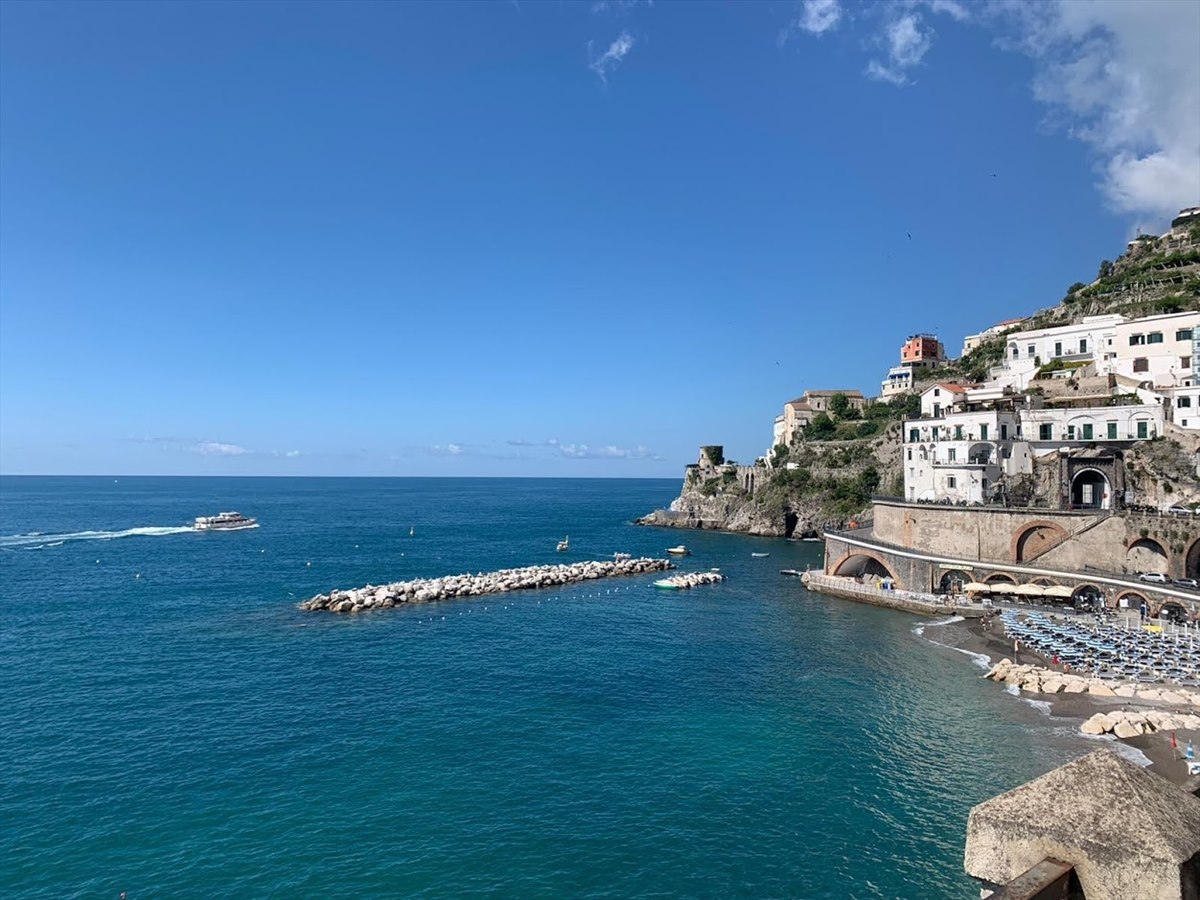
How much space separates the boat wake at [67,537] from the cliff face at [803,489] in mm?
76634

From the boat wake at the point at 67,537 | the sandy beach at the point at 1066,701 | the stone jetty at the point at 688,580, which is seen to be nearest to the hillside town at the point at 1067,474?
the sandy beach at the point at 1066,701

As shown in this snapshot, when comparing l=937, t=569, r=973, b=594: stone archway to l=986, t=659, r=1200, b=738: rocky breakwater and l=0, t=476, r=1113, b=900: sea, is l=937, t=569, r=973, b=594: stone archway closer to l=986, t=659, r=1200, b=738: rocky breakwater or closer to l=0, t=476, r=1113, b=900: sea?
l=0, t=476, r=1113, b=900: sea

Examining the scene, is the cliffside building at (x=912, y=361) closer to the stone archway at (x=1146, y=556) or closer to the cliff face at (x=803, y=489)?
the cliff face at (x=803, y=489)

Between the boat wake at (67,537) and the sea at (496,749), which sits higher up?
the boat wake at (67,537)

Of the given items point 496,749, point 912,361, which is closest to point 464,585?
point 496,749

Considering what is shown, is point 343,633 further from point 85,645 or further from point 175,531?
point 175,531

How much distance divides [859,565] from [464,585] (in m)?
33.5

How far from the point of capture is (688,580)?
202ft

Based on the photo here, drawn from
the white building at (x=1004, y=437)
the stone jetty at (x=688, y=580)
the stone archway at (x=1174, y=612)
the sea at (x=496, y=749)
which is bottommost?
the sea at (x=496, y=749)

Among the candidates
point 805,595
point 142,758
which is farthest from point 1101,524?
point 142,758

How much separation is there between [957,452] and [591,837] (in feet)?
167

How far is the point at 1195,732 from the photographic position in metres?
26.6

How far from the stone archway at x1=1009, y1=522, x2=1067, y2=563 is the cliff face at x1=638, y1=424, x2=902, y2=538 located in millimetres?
33576

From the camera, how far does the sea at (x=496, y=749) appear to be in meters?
19.3
